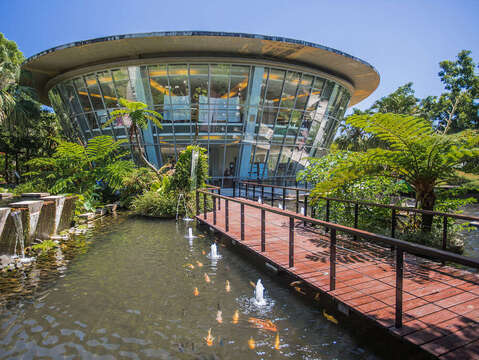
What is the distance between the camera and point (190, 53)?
16906 mm

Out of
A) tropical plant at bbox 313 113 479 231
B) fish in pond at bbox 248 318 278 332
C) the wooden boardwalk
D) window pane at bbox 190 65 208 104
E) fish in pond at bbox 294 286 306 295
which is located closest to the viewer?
the wooden boardwalk

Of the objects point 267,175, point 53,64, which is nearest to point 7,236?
point 267,175

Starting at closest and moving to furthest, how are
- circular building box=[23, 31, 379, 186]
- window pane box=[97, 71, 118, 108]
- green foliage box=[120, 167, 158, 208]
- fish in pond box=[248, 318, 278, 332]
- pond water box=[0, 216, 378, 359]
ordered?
Answer: pond water box=[0, 216, 378, 359] < fish in pond box=[248, 318, 278, 332] < green foliage box=[120, 167, 158, 208] < circular building box=[23, 31, 379, 186] < window pane box=[97, 71, 118, 108]

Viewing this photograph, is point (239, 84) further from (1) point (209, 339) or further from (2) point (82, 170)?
(1) point (209, 339)

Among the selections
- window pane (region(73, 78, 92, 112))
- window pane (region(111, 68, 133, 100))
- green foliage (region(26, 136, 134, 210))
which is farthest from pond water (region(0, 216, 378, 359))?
window pane (region(73, 78, 92, 112))

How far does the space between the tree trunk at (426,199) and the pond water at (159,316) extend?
11.6 ft

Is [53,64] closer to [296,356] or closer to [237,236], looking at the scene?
[237,236]

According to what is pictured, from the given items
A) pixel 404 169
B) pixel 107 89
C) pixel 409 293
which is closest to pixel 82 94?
pixel 107 89

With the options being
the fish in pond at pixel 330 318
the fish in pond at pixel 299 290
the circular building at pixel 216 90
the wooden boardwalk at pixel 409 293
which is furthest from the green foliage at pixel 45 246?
the circular building at pixel 216 90

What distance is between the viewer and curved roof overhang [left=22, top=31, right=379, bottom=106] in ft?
48.9

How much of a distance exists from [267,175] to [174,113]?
7.01 metres

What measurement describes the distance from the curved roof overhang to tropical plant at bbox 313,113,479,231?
1113 cm

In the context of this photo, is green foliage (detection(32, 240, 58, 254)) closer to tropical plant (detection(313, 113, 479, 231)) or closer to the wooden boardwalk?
the wooden boardwalk

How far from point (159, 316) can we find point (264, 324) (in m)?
1.39
